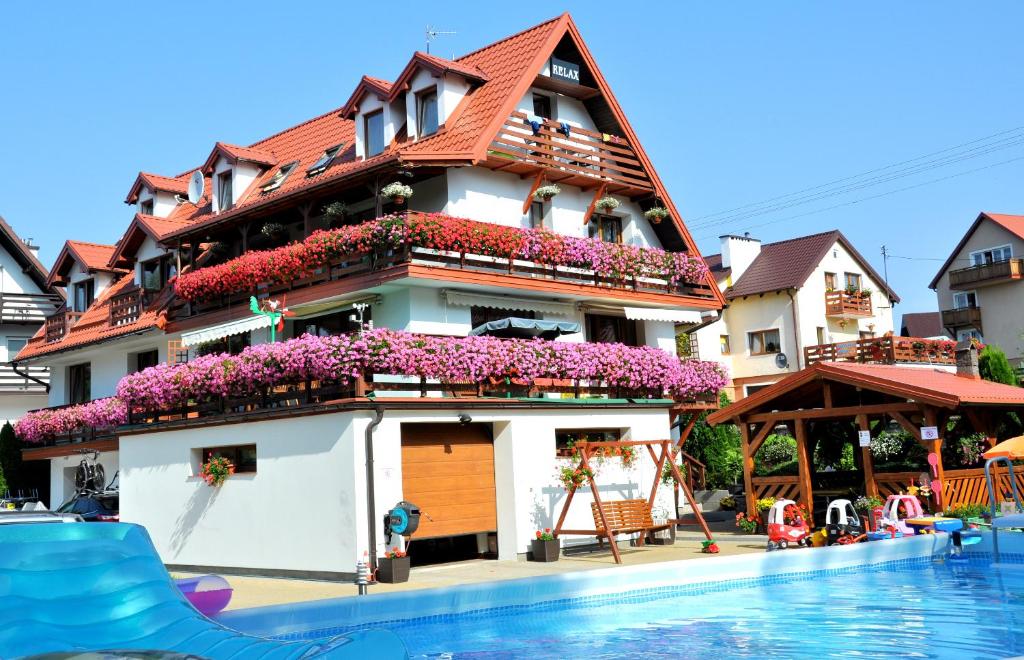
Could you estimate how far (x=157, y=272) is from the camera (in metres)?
33.3

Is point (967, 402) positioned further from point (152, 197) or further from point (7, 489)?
point (7, 489)

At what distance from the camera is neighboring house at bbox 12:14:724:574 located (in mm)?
21656

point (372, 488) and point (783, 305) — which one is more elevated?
point (783, 305)

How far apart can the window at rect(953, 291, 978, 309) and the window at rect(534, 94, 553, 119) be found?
4586 cm

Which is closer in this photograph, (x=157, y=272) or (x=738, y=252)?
(x=157, y=272)

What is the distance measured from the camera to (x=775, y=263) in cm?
5719

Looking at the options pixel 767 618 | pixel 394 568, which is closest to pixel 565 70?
pixel 394 568

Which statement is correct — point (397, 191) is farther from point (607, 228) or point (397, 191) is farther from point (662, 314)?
point (662, 314)

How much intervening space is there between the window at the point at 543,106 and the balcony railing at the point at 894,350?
82.8 feet

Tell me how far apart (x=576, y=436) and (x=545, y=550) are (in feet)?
13.1

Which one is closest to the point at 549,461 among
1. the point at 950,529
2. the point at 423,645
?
the point at 950,529

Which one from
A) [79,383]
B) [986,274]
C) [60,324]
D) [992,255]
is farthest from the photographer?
[992,255]

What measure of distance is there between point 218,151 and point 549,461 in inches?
587

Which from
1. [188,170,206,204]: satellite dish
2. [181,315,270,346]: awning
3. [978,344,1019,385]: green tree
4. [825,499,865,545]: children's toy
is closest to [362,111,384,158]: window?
[181,315,270,346]: awning
